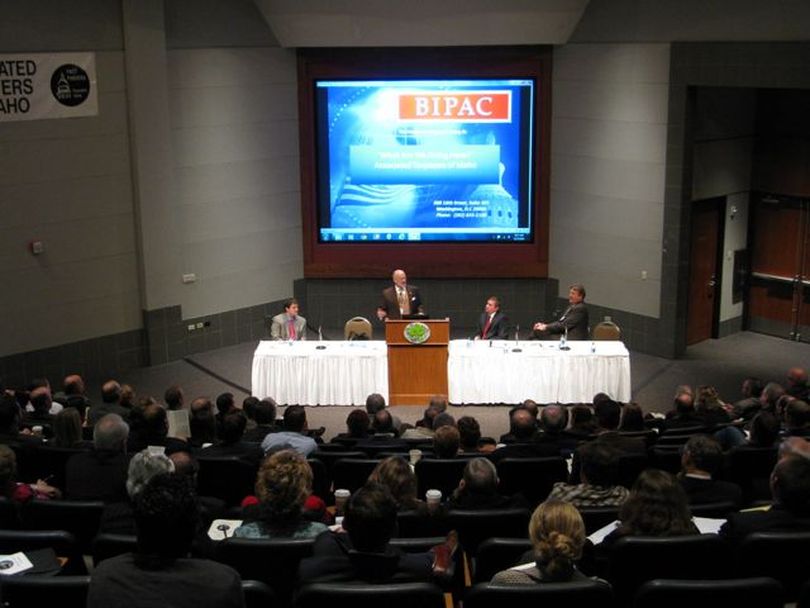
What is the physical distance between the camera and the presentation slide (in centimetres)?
1379

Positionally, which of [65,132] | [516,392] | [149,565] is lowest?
[516,392]

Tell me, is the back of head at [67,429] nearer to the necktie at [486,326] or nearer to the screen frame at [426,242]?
the necktie at [486,326]

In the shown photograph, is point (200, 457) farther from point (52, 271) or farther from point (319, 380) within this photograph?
point (52, 271)

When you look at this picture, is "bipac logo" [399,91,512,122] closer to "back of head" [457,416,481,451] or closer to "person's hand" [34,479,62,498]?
"back of head" [457,416,481,451]

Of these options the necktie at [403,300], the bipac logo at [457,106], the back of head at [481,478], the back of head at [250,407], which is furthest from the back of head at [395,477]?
the bipac logo at [457,106]

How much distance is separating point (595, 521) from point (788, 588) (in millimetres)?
975

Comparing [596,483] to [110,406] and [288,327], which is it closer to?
[110,406]

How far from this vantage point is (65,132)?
12078 mm

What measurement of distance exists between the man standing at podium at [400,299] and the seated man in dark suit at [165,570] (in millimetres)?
9179

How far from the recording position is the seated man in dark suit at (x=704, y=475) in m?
5.97

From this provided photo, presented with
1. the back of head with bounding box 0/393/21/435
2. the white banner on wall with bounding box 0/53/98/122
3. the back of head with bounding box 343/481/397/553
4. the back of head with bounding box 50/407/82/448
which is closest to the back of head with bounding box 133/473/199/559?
the back of head with bounding box 343/481/397/553

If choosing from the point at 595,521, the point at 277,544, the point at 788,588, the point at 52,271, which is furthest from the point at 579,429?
the point at 52,271

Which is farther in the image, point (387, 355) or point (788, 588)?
point (387, 355)

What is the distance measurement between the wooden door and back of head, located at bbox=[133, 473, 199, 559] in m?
11.1
